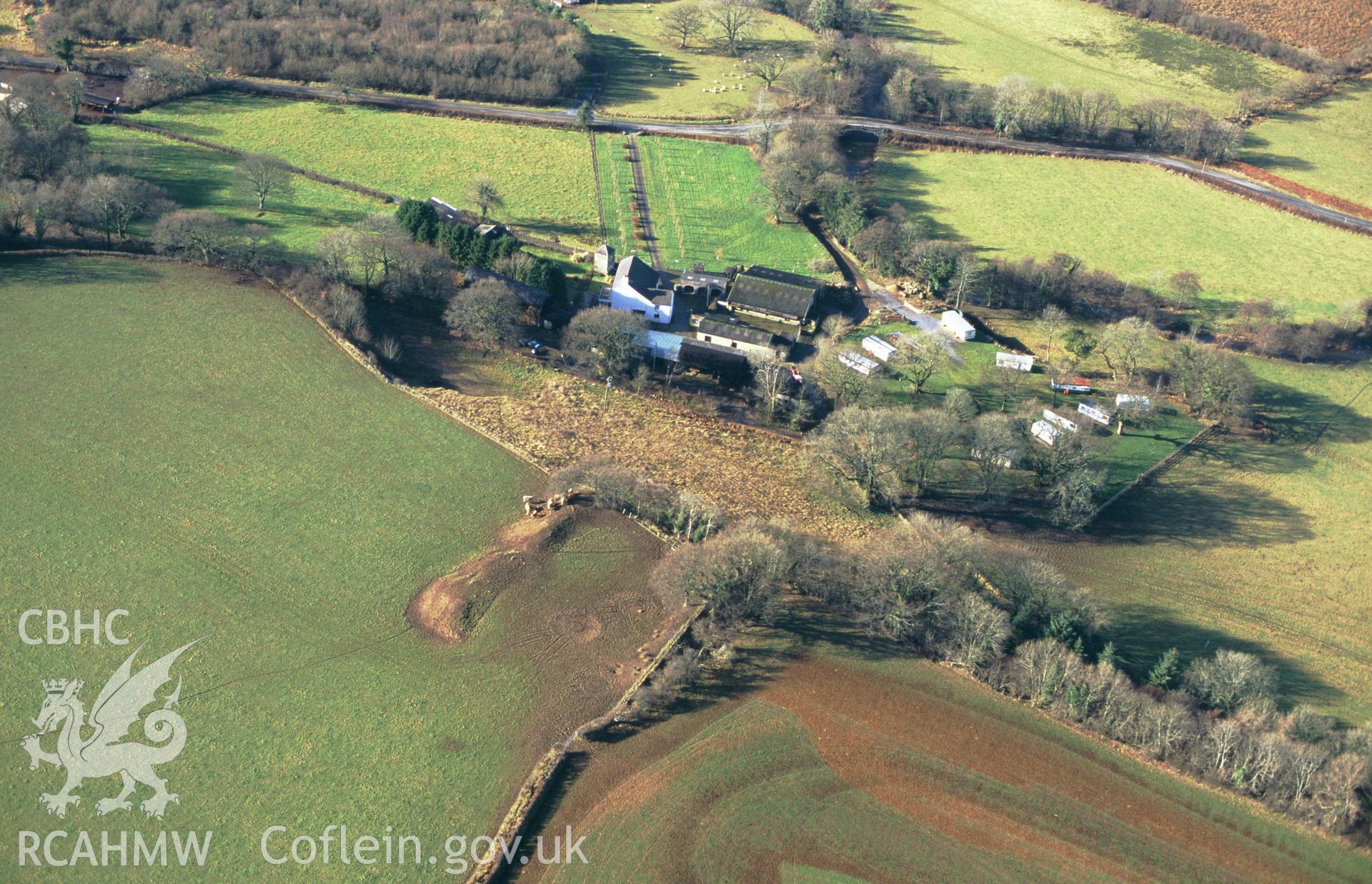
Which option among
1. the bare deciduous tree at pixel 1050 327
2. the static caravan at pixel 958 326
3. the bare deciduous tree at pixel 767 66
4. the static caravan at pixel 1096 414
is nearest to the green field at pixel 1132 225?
the bare deciduous tree at pixel 1050 327

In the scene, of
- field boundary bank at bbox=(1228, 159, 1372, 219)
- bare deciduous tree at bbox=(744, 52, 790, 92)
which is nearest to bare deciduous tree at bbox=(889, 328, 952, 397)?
bare deciduous tree at bbox=(744, 52, 790, 92)

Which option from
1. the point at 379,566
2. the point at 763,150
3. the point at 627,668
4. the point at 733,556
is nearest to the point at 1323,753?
the point at 733,556

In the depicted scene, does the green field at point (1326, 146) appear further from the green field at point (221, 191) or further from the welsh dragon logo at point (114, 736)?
the welsh dragon logo at point (114, 736)

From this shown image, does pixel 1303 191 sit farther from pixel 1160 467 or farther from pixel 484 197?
pixel 484 197

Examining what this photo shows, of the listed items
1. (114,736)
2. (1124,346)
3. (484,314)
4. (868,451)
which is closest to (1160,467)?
(1124,346)

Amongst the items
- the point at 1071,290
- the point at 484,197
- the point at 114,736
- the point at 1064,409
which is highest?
the point at 484,197

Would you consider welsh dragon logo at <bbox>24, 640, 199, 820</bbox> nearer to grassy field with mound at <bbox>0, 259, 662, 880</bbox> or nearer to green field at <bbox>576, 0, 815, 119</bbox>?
grassy field with mound at <bbox>0, 259, 662, 880</bbox>
